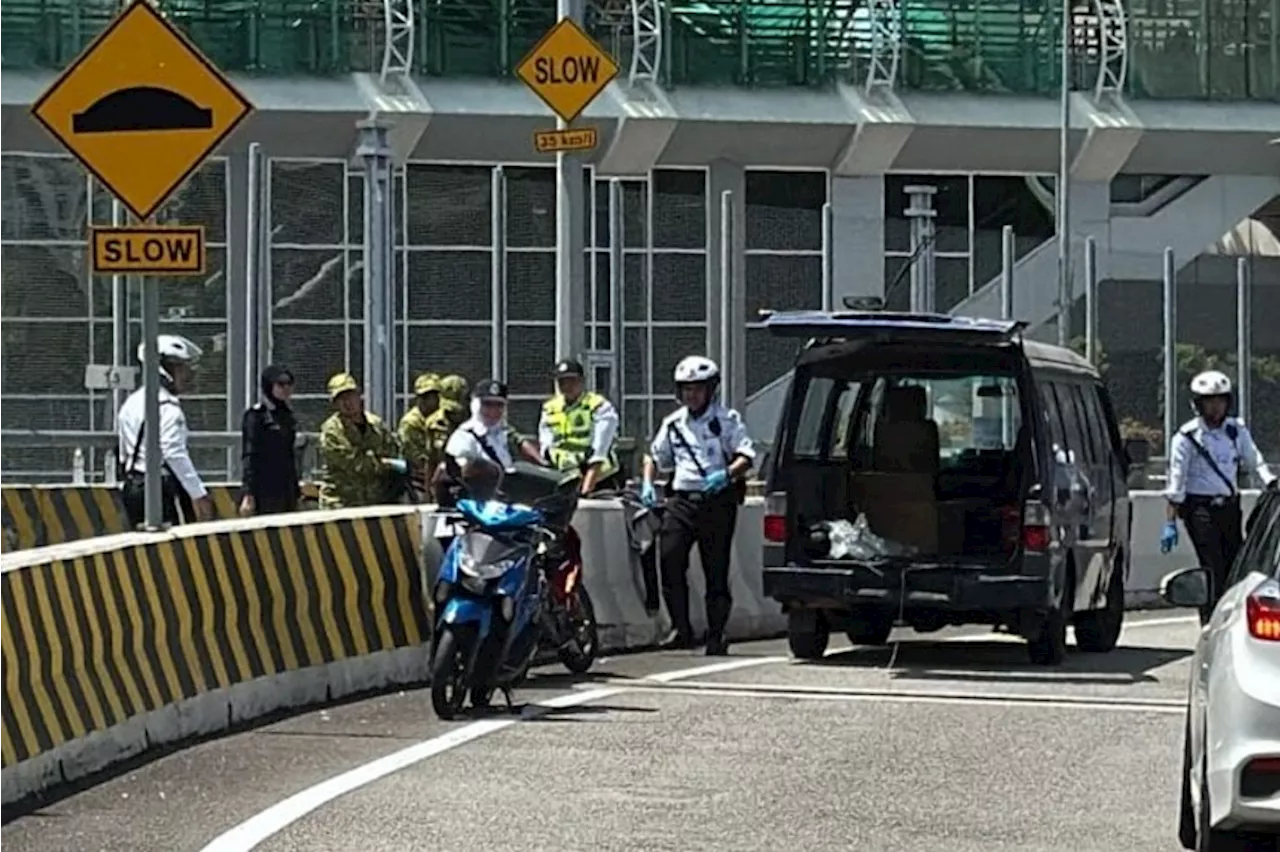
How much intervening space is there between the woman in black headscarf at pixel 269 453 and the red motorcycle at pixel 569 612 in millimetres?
3056

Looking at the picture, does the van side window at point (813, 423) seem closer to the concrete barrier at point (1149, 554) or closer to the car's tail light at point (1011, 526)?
the car's tail light at point (1011, 526)

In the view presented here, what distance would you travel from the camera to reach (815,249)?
39.3 m

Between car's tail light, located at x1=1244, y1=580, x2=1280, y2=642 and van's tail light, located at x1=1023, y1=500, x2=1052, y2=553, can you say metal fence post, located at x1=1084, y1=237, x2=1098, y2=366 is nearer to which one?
van's tail light, located at x1=1023, y1=500, x2=1052, y2=553

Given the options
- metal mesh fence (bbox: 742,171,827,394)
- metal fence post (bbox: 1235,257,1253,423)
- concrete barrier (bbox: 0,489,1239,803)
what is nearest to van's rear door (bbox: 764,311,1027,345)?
concrete barrier (bbox: 0,489,1239,803)

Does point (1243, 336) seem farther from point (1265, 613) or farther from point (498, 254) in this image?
point (1265, 613)

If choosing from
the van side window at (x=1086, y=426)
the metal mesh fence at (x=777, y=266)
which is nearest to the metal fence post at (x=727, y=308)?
the van side window at (x=1086, y=426)

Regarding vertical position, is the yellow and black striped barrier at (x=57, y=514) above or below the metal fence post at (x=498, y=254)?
below

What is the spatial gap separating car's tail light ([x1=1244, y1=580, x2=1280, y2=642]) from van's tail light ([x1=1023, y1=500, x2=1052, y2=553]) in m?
7.95

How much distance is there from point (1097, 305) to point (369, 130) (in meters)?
8.71

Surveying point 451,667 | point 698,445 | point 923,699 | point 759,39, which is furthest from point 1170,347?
point 759,39

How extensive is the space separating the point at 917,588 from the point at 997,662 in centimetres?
112

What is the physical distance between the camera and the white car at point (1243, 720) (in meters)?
8.58

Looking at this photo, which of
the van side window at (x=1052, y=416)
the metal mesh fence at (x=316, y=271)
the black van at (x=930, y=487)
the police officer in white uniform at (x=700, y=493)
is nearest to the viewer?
the black van at (x=930, y=487)

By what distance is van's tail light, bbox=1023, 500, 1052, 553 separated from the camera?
16.8 meters
